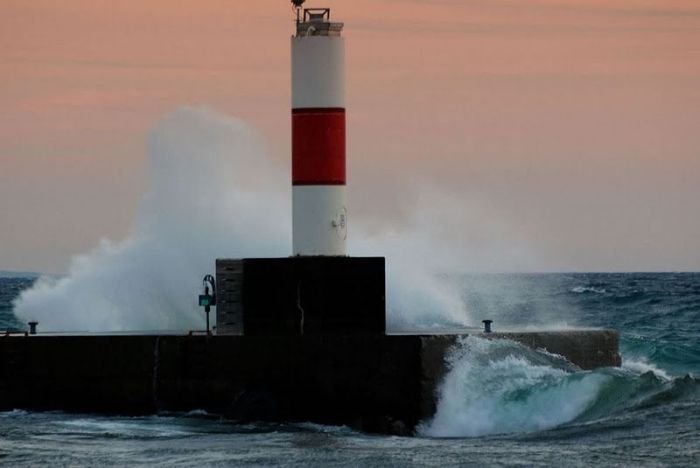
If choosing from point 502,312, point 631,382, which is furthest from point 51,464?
point 502,312

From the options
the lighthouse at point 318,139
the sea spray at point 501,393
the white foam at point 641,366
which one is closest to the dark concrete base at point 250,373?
the sea spray at point 501,393

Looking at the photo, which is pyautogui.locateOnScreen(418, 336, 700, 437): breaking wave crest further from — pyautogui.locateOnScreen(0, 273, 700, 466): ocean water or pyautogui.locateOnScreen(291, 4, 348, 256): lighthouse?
pyautogui.locateOnScreen(291, 4, 348, 256): lighthouse

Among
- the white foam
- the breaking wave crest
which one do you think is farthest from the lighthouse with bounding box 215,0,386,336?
the white foam

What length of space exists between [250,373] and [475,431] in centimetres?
217

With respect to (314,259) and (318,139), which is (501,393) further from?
(318,139)

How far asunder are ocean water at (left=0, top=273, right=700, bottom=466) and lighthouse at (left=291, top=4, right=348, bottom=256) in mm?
1864

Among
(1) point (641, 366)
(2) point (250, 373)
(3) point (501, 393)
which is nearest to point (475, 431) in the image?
(3) point (501, 393)

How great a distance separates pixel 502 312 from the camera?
29.1 metres

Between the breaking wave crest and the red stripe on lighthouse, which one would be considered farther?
the red stripe on lighthouse

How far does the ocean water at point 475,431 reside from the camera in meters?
13.8

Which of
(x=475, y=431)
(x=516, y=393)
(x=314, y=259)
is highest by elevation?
(x=314, y=259)

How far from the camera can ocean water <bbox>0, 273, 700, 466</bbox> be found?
13844 millimetres

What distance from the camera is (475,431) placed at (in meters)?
15.9

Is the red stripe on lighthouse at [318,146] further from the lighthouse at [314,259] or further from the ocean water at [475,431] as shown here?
the ocean water at [475,431]
